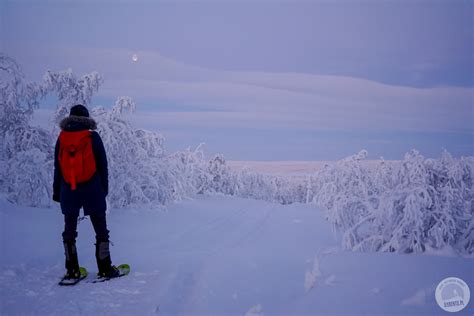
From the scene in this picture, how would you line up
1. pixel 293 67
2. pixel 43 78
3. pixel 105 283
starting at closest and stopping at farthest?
pixel 105 283 → pixel 293 67 → pixel 43 78

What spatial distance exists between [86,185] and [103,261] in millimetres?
848

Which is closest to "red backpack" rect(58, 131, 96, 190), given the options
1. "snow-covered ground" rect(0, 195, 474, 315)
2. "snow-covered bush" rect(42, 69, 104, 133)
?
"snow-covered ground" rect(0, 195, 474, 315)

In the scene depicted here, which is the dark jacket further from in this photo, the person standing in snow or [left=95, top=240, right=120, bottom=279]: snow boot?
[left=95, top=240, right=120, bottom=279]: snow boot

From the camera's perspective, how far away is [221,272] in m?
4.07

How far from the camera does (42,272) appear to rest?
4.05 m

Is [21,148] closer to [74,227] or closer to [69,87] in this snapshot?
[69,87]

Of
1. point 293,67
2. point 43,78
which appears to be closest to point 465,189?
point 293,67

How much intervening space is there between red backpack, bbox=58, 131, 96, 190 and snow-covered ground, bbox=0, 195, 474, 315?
3.76 ft

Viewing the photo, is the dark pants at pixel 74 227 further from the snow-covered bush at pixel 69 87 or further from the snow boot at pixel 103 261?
the snow-covered bush at pixel 69 87

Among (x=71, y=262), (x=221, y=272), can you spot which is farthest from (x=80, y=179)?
(x=221, y=272)

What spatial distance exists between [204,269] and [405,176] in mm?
2870

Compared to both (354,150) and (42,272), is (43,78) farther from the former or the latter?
(354,150)

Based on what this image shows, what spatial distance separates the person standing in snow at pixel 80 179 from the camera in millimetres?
3754

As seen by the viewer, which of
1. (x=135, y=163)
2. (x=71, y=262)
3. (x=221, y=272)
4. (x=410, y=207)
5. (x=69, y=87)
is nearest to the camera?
(x=71, y=262)
